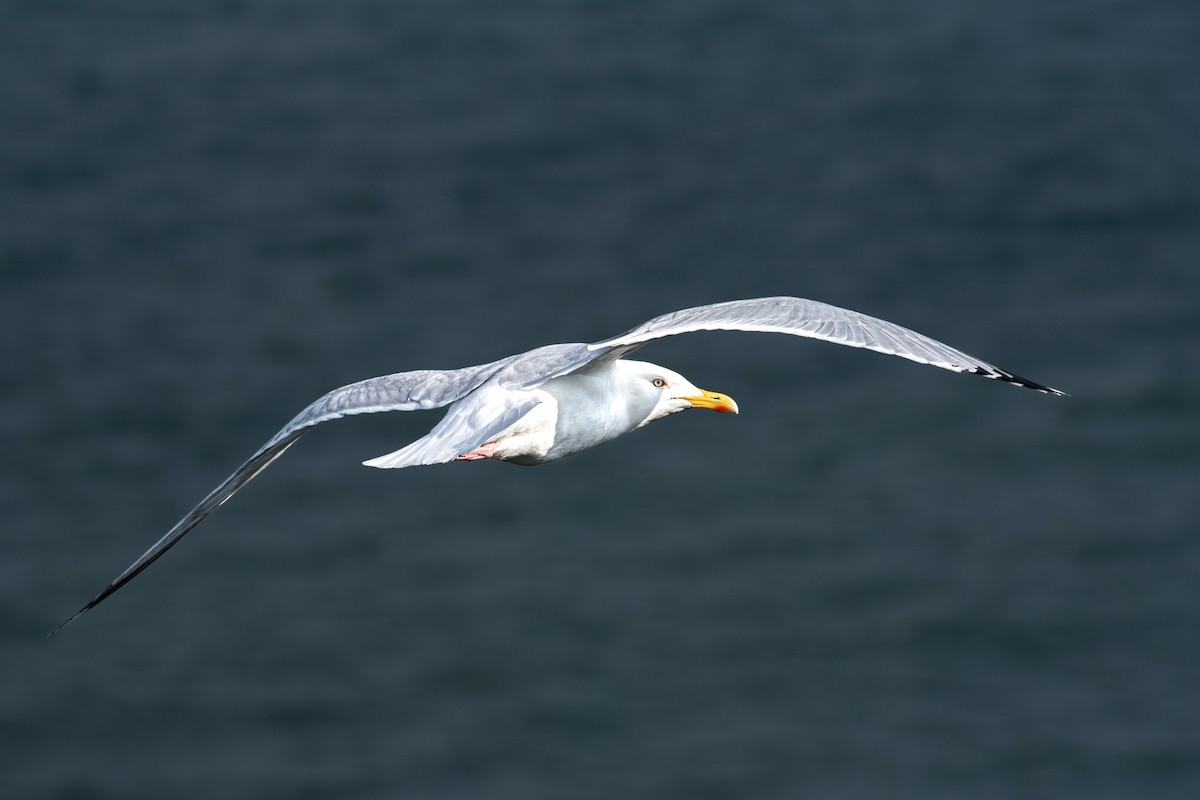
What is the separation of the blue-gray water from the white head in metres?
13.0

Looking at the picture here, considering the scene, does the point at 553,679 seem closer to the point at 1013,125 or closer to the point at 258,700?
the point at 258,700

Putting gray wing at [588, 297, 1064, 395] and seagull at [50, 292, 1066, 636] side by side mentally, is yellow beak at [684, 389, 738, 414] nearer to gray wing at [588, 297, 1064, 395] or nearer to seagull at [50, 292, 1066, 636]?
seagull at [50, 292, 1066, 636]

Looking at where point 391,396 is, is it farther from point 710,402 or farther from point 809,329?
point 809,329

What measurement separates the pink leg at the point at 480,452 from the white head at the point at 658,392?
39.5 inches

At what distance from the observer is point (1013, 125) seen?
32.0m

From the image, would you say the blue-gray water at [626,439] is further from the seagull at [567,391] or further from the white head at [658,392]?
the seagull at [567,391]

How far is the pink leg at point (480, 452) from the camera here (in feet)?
29.5

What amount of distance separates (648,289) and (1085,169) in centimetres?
784

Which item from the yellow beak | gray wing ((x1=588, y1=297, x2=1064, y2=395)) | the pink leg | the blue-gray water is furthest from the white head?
the blue-gray water

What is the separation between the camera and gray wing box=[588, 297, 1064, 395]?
28.4 feet

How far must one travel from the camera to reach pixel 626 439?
90.1ft

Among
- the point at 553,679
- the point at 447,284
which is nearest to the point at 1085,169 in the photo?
the point at 447,284

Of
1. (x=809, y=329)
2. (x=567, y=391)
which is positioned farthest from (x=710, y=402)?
(x=809, y=329)

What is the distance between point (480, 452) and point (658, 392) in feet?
4.61
